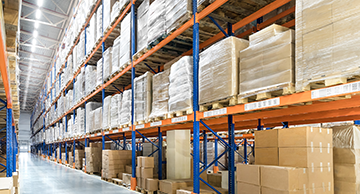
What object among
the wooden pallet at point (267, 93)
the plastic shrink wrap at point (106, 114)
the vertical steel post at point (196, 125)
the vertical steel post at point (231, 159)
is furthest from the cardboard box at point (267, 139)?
the plastic shrink wrap at point (106, 114)

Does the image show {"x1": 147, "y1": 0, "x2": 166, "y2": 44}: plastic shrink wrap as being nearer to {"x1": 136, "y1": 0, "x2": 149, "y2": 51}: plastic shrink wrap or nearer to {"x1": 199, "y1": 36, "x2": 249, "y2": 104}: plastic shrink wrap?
{"x1": 136, "y1": 0, "x2": 149, "y2": 51}: plastic shrink wrap

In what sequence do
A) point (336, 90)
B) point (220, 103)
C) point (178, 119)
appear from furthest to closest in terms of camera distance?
1. point (178, 119)
2. point (220, 103)
3. point (336, 90)

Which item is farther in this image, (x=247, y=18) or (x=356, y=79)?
(x=247, y=18)

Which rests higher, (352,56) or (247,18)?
(247,18)

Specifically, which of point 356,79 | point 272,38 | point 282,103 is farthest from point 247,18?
point 356,79

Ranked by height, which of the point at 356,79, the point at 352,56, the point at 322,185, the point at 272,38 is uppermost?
the point at 272,38

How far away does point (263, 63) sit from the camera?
363cm

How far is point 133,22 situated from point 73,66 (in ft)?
27.9

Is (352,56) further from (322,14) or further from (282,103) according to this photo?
(282,103)

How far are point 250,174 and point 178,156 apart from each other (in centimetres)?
325

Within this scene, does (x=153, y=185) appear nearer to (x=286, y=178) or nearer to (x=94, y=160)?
(x=286, y=178)

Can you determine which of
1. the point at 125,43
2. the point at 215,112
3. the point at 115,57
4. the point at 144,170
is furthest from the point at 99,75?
the point at 215,112

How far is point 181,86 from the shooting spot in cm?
539

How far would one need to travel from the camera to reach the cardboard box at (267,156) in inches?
146
